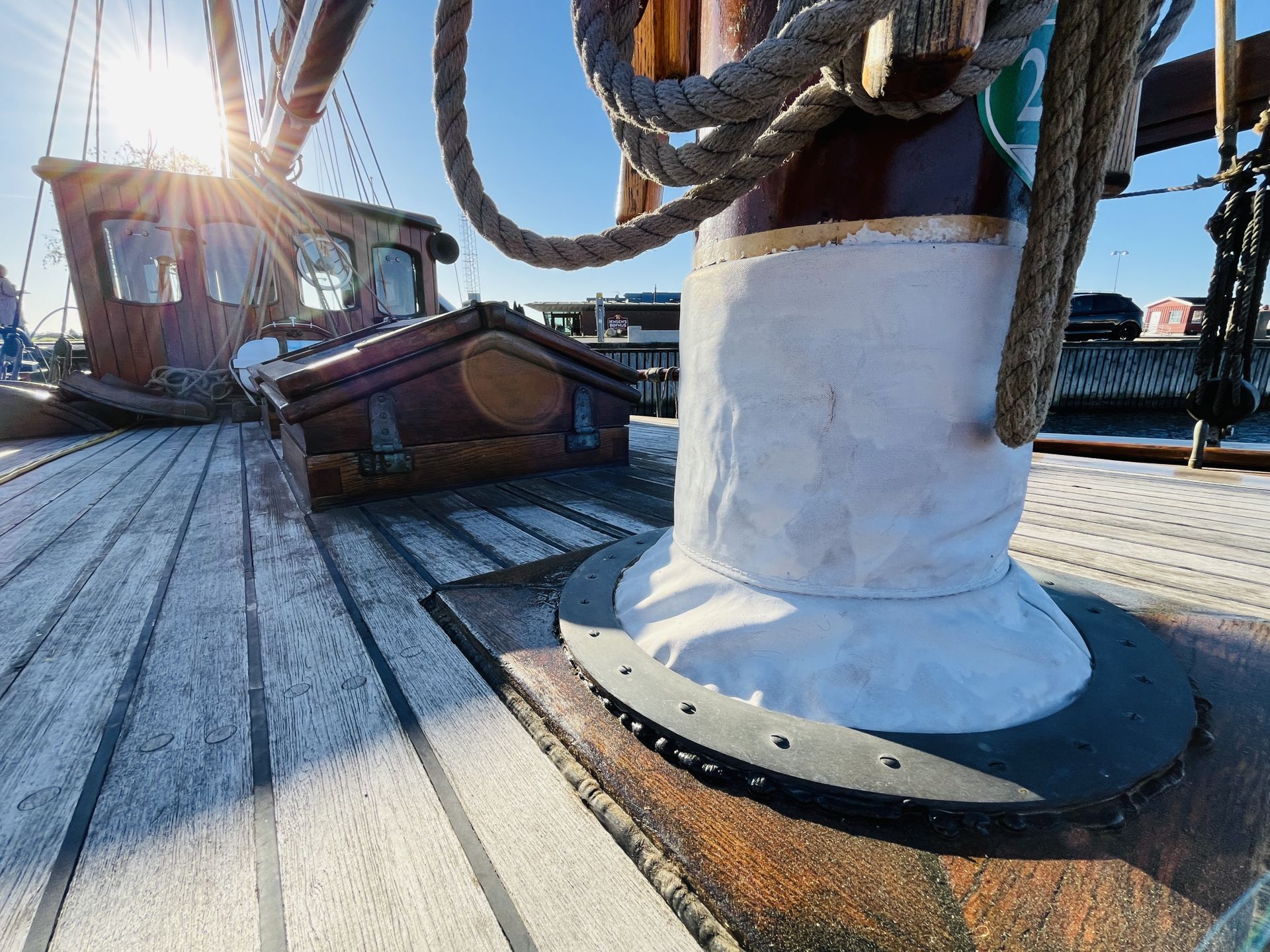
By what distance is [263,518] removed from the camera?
1.96m

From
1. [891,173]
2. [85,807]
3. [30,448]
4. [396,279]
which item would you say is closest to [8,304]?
[396,279]

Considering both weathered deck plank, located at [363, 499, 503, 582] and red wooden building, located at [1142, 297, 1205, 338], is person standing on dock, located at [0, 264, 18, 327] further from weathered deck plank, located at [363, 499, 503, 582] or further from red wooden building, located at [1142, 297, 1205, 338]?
red wooden building, located at [1142, 297, 1205, 338]

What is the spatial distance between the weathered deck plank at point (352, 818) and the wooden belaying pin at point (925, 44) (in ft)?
3.27

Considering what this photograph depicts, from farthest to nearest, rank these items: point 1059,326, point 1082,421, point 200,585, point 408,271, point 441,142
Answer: point 1082,421
point 408,271
point 200,585
point 441,142
point 1059,326

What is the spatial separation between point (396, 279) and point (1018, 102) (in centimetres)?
781

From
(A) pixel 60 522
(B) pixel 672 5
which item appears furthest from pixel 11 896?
(A) pixel 60 522

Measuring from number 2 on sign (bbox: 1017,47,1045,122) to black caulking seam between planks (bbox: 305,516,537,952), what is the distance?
1193 millimetres

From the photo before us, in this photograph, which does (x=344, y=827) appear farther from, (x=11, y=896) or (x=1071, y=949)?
(x=1071, y=949)

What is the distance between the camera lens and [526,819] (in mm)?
661

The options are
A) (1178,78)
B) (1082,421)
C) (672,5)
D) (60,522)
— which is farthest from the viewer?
(1082,421)

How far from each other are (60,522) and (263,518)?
0.75 meters

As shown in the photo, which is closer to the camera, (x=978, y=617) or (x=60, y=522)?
Answer: (x=978, y=617)

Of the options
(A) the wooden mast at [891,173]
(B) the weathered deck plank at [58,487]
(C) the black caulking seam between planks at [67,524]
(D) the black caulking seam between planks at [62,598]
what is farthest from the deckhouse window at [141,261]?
(A) the wooden mast at [891,173]

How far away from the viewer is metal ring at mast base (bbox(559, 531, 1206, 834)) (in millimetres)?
626
